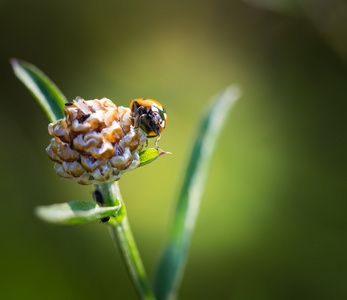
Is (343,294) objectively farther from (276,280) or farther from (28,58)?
(28,58)

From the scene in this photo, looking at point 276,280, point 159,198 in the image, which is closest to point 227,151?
point 159,198

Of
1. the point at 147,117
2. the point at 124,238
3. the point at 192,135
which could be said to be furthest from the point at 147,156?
the point at 192,135

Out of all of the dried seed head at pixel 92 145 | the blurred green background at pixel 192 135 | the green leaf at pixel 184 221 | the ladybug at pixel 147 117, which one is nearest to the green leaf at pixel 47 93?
the dried seed head at pixel 92 145

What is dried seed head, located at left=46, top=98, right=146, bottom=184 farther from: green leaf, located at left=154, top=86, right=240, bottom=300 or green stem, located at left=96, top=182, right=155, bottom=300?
green leaf, located at left=154, top=86, right=240, bottom=300

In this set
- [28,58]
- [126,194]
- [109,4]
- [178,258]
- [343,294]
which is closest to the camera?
[178,258]

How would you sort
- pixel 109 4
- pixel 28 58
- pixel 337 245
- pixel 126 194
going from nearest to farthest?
pixel 337 245
pixel 126 194
pixel 28 58
pixel 109 4

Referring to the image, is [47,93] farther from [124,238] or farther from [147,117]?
[124,238]

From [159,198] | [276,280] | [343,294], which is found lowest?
[343,294]

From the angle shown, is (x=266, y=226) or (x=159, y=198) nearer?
(x=266, y=226)
